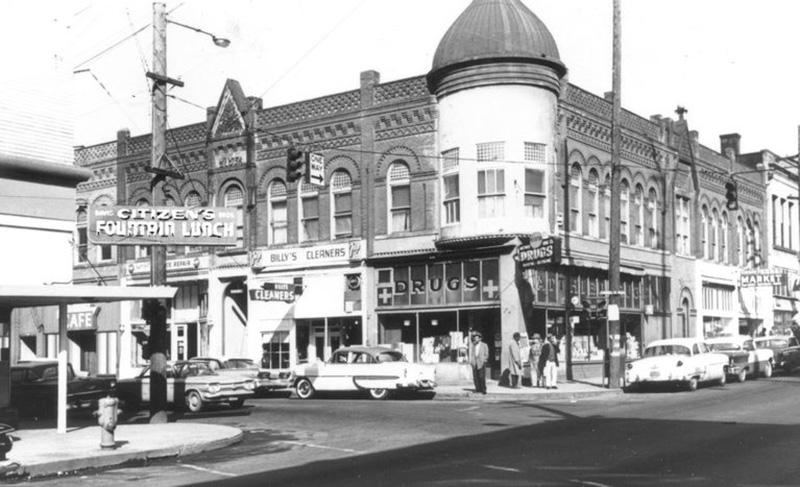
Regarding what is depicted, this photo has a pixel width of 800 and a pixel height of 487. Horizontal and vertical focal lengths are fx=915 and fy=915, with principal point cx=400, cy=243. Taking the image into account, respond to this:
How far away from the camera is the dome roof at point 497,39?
30219mm

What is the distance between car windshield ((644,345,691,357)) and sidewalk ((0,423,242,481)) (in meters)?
15.2

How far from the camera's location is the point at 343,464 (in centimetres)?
1277

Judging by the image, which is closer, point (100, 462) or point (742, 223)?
point (100, 462)

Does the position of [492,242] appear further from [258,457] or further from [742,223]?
[742,223]

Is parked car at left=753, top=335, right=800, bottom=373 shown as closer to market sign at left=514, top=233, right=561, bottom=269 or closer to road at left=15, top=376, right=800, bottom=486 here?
market sign at left=514, top=233, right=561, bottom=269

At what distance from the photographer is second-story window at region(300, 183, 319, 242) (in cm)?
3434

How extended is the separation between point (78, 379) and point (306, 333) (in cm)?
1188

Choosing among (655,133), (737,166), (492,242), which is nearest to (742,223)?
(737,166)

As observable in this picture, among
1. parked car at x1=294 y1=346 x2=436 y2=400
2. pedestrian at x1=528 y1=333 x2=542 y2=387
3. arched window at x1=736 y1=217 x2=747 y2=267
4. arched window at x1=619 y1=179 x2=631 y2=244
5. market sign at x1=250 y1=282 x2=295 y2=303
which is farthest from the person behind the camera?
arched window at x1=736 y1=217 x2=747 y2=267

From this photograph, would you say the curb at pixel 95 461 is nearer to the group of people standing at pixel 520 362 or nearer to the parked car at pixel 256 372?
the parked car at pixel 256 372

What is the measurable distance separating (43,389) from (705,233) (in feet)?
104

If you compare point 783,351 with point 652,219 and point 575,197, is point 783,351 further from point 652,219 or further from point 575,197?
point 575,197

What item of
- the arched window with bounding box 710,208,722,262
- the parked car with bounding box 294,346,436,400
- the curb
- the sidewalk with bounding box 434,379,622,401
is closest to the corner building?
the sidewalk with bounding box 434,379,622,401

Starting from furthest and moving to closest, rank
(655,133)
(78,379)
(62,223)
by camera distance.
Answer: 1. (655,133)
2. (78,379)
3. (62,223)
